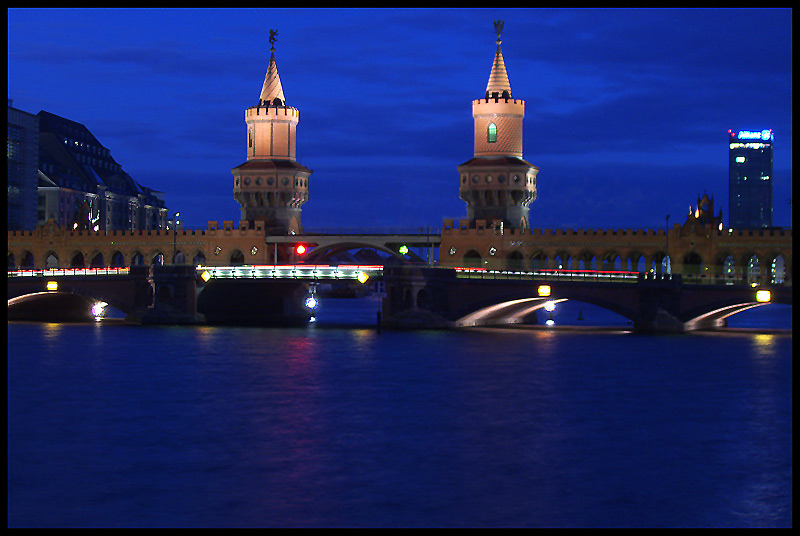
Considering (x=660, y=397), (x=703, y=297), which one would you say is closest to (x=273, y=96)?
(x=703, y=297)

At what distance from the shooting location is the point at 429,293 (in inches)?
4139

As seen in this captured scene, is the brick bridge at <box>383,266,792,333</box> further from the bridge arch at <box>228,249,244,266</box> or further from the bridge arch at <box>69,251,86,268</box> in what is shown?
the bridge arch at <box>69,251,86,268</box>

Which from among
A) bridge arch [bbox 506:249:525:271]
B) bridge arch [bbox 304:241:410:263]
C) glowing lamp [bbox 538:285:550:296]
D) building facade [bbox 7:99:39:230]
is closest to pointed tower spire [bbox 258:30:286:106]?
bridge arch [bbox 304:241:410:263]

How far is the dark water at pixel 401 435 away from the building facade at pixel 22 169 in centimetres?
10419

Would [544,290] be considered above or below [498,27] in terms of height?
below

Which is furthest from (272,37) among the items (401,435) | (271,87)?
(401,435)

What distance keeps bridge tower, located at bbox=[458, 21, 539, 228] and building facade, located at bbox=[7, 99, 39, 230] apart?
85405 mm

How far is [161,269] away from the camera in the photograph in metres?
111

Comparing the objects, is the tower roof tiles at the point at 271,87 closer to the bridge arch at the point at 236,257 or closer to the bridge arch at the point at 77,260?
the bridge arch at the point at 236,257

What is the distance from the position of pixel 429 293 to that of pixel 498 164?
998 inches

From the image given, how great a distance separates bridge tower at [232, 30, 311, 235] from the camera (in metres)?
133

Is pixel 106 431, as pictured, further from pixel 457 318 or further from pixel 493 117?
pixel 493 117

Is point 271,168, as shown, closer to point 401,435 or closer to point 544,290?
point 544,290

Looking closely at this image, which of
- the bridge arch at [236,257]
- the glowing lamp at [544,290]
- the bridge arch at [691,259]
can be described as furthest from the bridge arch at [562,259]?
the bridge arch at [236,257]
